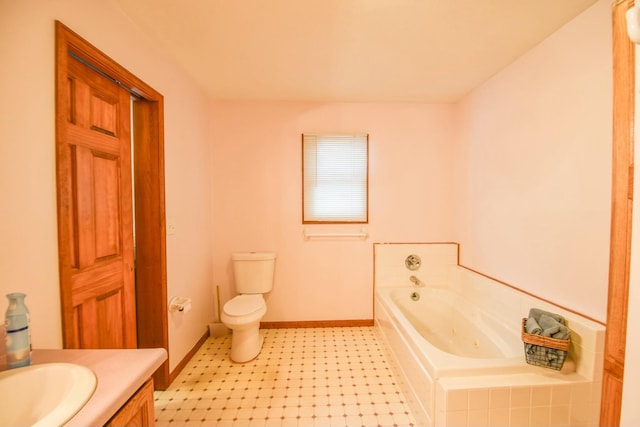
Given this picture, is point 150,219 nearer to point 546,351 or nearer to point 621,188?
point 621,188

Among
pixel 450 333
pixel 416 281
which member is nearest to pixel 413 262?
pixel 416 281

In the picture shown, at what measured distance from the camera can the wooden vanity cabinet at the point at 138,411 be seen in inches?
25.1

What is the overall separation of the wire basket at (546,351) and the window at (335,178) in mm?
1556

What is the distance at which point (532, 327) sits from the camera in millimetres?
1338

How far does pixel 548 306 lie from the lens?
1490 mm

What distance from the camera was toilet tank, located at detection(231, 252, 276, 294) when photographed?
A: 2371 mm

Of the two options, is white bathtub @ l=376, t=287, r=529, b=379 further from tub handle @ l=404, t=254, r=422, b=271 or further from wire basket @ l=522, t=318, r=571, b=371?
tub handle @ l=404, t=254, r=422, b=271

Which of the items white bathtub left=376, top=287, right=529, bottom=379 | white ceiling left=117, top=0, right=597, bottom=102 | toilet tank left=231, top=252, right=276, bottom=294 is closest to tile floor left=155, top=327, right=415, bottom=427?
white bathtub left=376, top=287, right=529, bottom=379

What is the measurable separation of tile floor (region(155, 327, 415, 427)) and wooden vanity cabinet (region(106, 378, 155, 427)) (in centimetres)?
89

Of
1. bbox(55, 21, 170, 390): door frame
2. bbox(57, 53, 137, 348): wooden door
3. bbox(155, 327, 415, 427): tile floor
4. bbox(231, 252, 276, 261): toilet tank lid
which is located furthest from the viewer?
bbox(231, 252, 276, 261): toilet tank lid

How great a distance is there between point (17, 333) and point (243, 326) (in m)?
1.39

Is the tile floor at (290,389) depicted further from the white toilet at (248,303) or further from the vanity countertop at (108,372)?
the vanity countertop at (108,372)

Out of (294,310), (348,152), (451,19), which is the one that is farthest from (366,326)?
(451,19)

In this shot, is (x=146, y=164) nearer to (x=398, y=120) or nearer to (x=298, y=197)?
(x=298, y=197)
